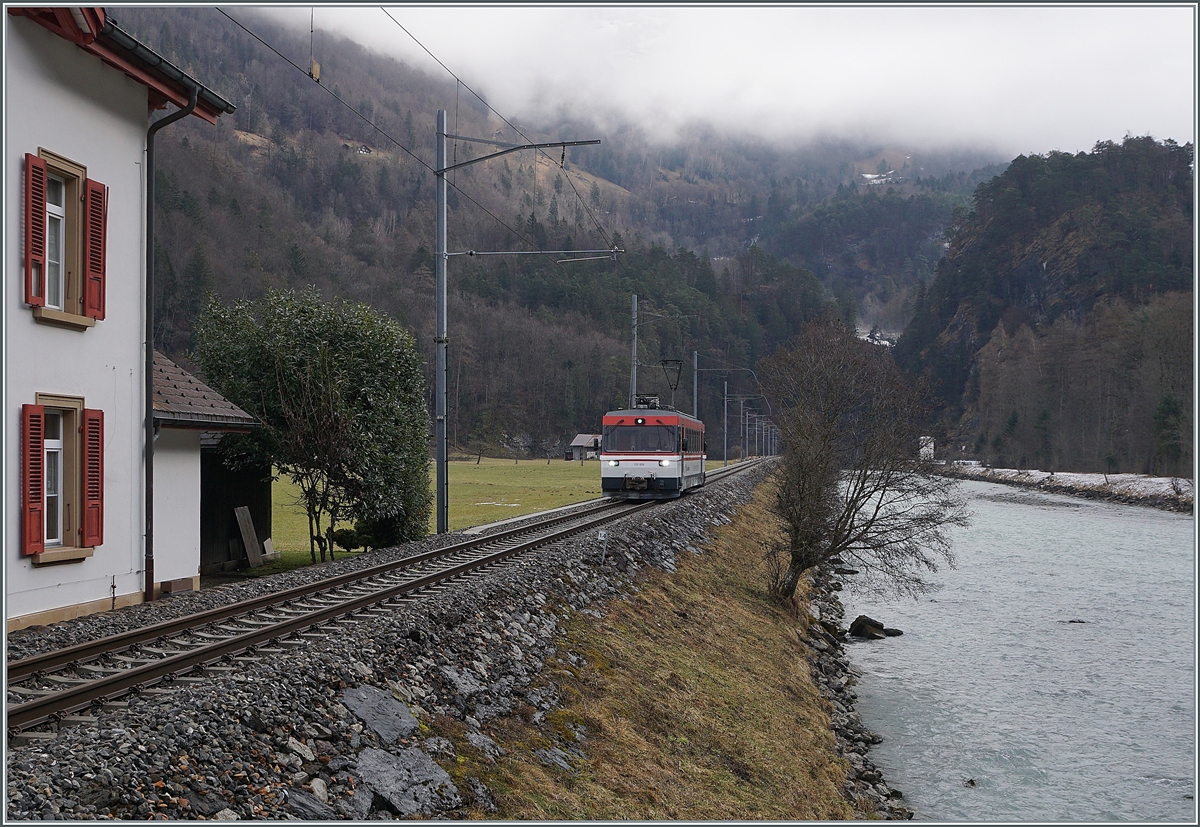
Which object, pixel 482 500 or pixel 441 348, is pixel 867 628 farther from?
pixel 482 500

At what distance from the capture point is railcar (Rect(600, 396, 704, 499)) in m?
33.2

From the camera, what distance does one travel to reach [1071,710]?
19.6m

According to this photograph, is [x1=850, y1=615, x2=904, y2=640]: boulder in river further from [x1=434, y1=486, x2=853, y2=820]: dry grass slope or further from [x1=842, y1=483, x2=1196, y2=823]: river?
[x1=434, y1=486, x2=853, y2=820]: dry grass slope

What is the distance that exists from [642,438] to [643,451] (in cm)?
48

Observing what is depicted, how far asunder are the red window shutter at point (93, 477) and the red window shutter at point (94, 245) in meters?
1.48

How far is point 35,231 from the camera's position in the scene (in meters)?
12.2

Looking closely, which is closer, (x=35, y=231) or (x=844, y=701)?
(x=35, y=231)

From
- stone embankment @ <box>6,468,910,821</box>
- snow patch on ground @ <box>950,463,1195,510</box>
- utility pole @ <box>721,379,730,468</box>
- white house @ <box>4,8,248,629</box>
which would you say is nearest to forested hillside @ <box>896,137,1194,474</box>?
snow patch on ground @ <box>950,463,1195,510</box>

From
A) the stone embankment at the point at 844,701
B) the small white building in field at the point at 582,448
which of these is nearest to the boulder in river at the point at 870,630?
the stone embankment at the point at 844,701

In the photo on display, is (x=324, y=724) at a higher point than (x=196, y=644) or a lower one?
lower

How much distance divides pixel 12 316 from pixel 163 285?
90.4 m

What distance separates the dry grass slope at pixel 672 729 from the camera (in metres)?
9.44

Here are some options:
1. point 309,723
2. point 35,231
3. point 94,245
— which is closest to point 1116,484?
point 94,245

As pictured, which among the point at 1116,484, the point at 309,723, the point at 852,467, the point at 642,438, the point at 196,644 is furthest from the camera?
the point at 1116,484
